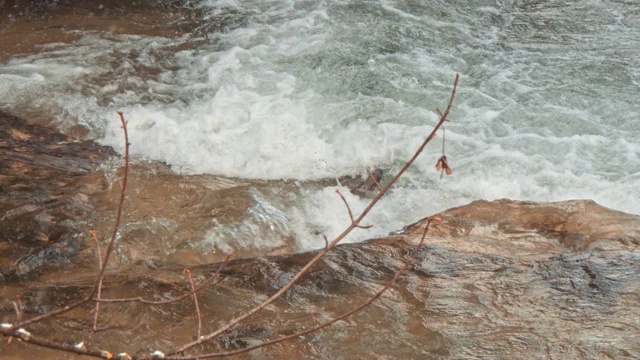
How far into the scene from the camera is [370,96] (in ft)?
19.6

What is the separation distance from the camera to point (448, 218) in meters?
4.05

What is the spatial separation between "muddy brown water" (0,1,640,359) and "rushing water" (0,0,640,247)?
1.60ft

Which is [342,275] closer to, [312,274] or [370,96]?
[312,274]

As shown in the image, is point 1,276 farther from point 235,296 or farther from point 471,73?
point 471,73

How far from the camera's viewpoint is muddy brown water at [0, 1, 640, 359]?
2941mm

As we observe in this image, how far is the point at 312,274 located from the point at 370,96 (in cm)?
282

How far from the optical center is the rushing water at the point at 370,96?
4.98 metres

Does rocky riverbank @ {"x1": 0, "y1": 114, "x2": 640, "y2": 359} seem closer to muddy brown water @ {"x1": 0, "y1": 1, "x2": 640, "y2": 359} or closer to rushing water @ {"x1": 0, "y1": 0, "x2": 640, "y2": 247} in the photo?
muddy brown water @ {"x1": 0, "y1": 1, "x2": 640, "y2": 359}

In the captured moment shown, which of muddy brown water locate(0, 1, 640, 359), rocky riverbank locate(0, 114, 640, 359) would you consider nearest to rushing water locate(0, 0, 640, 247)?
muddy brown water locate(0, 1, 640, 359)

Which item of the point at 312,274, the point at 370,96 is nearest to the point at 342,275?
the point at 312,274

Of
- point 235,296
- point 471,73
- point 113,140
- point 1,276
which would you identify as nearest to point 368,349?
point 235,296

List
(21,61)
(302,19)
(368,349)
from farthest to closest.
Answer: (302,19)
(21,61)
(368,349)

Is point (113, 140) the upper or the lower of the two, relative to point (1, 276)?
lower

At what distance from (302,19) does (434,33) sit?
54.3 inches
